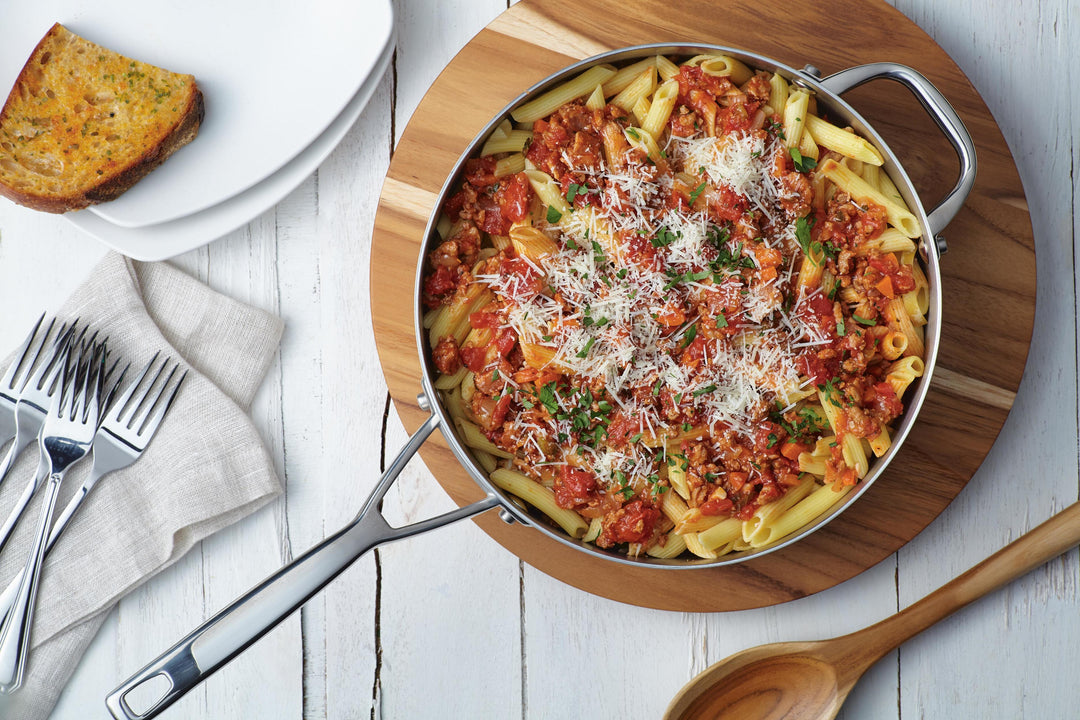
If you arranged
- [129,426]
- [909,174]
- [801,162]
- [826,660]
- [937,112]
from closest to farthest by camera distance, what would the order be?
[937,112]
[801,162]
[909,174]
[826,660]
[129,426]

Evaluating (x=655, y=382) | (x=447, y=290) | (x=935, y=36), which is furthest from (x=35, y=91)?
(x=935, y=36)

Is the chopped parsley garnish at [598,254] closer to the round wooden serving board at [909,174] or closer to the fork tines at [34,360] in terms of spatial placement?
the round wooden serving board at [909,174]

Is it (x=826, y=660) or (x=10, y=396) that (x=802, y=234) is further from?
(x=10, y=396)

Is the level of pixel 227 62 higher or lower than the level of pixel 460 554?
higher

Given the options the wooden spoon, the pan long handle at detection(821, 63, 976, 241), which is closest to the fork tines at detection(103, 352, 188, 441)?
the wooden spoon

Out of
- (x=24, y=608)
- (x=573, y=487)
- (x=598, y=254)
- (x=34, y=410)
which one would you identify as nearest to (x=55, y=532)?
(x=24, y=608)

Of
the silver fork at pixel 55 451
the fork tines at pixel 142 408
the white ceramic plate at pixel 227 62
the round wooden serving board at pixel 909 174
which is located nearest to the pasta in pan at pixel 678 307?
the round wooden serving board at pixel 909 174
